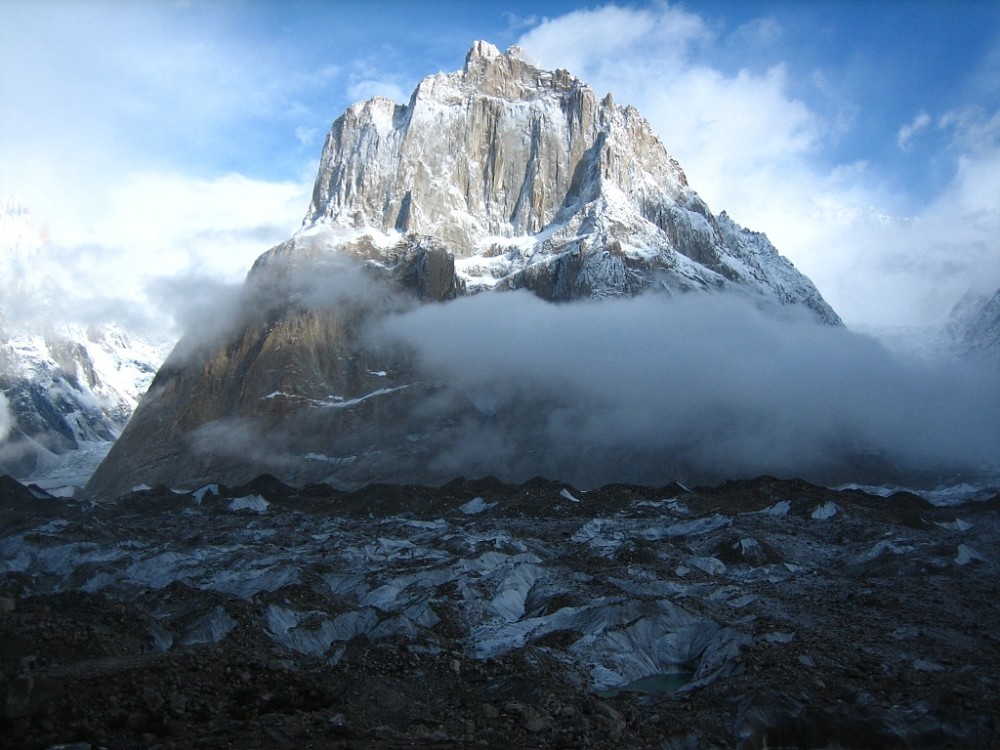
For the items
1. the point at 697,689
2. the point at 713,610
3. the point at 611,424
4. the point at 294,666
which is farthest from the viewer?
the point at 611,424

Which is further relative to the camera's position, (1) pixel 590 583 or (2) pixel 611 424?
(2) pixel 611 424

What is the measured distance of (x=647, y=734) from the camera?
107ft

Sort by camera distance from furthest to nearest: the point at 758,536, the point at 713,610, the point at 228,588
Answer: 1. the point at 758,536
2. the point at 228,588
3. the point at 713,610

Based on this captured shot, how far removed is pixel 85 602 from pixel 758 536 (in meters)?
55.5

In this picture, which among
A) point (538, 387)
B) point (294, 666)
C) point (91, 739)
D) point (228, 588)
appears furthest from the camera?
point (538, 387)

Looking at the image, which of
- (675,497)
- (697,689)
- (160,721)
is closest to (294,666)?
(160,721)

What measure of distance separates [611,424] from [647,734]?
150 m

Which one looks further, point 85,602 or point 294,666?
point 85,602

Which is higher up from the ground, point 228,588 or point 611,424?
point 611,424

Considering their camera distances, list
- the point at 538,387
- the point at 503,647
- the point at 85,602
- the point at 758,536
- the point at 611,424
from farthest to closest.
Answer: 1. the point at 538,387
2. the point at 611,424
3. the point at 758,536
4. the point at 503,647
5. the point at 85,602

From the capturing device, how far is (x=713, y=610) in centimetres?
5572

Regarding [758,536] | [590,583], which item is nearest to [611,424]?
[758,536]

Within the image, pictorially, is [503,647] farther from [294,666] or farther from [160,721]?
[160,721]

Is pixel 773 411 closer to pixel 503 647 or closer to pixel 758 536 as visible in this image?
pixel 758 536
